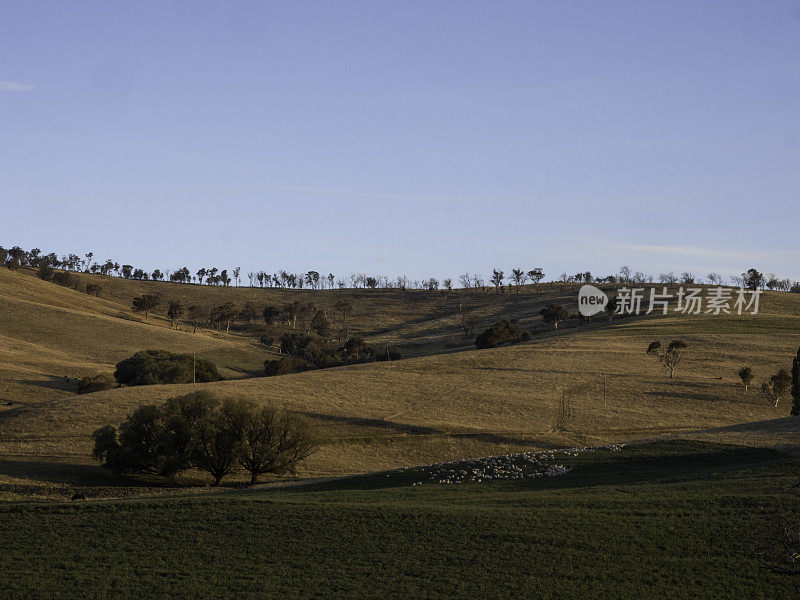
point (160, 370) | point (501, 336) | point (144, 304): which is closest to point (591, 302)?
point (501, 336)

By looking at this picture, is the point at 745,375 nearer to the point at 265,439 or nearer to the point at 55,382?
the point at 265,439

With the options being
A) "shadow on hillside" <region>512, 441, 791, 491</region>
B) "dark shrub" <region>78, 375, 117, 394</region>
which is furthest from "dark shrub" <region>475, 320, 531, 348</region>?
"shadow on hillside" <region>512, 441, 791, 491</region>

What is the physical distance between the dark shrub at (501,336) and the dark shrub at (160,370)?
48.6m

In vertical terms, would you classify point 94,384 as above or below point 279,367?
below

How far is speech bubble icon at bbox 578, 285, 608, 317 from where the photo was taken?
560ft

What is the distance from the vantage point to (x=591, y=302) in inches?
7180

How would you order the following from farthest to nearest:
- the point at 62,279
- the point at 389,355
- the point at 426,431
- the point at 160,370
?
the point at 62,279 → the point at 389,355 → the point at 160,370 → the point at 426,431

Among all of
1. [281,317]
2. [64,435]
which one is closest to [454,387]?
[64,435]

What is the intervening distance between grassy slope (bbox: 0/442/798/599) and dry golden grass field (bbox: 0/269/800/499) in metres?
14.0

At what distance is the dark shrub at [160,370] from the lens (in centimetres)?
9138

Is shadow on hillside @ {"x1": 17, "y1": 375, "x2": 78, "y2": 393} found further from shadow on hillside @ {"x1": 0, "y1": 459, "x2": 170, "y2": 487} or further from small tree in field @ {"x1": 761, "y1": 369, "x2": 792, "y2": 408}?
small tree in field @ {"x1": 761, "y1": 369, "x2": 792, "y2": 408}

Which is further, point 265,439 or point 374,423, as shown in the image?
point 374,423

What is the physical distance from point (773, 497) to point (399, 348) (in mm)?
116703

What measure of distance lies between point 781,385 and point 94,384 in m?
76.0
